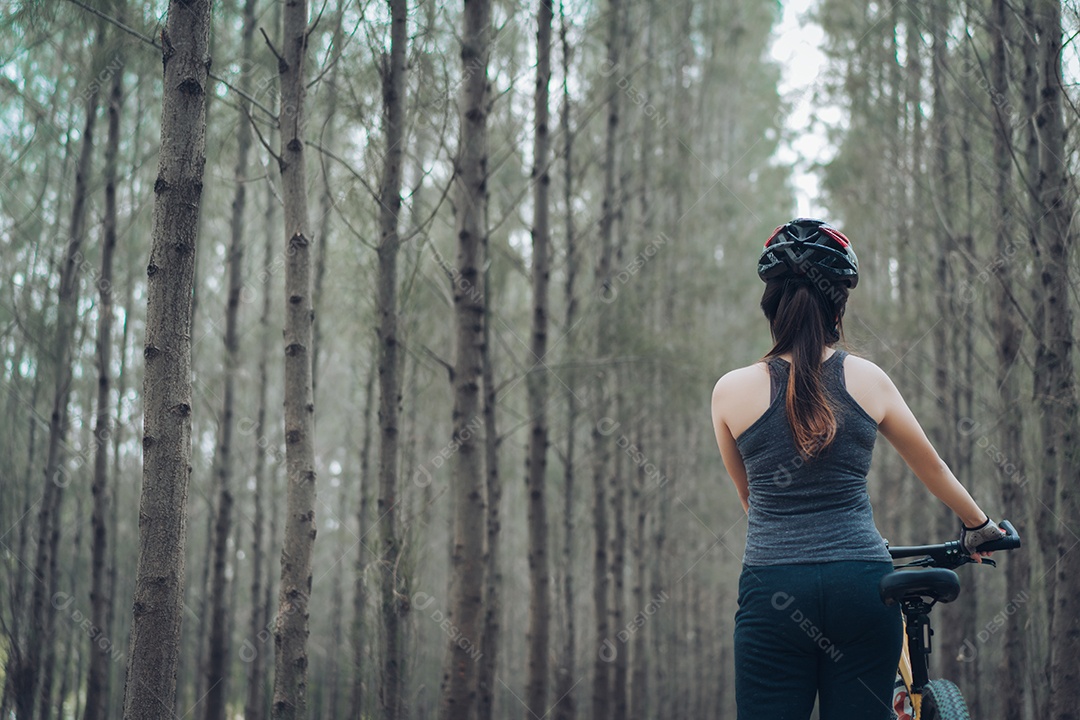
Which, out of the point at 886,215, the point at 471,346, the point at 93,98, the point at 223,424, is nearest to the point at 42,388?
the point at 223,424

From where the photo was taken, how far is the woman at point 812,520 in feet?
7.19

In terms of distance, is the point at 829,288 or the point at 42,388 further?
the point at 42,388

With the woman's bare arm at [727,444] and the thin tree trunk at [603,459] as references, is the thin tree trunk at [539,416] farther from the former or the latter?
the woman's bare arm at [727,444]

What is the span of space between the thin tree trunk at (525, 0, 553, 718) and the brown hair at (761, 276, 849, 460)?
19.8ft

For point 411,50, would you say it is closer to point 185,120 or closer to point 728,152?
point 185,120

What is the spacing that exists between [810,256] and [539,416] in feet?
20.6

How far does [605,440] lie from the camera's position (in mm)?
10602

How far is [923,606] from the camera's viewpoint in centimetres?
248

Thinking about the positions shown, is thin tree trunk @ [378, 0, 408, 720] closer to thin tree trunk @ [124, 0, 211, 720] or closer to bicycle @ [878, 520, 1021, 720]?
thin tree trunk @ [124, 0, 211, 720]

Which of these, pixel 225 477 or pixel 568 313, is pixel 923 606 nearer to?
pixel 568 313

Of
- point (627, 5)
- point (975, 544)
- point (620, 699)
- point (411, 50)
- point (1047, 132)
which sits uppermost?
point (627, 5)

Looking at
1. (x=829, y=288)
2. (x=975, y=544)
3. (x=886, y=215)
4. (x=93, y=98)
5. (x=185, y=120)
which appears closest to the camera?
(x=829, y=288)

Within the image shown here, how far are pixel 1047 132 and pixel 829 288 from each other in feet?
15.1

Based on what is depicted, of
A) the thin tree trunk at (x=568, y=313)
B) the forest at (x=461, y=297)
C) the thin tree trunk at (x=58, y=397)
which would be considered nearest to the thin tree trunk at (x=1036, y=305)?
the forest at (x=461, y=297)
